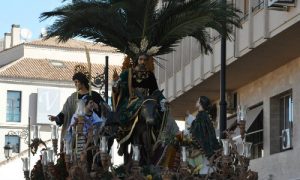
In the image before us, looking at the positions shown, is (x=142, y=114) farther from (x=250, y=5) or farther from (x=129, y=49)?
(x=250, y=5)

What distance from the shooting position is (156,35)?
60.4ft

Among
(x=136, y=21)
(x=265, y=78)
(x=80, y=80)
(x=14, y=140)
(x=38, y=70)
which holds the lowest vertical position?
(x=80, y=80)

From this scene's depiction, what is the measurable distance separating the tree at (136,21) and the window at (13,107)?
64.7 metres

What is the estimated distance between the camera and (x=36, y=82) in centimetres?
8300

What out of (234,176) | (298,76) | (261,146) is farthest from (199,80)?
(234,176)

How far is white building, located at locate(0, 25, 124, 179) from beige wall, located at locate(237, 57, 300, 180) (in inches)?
1769

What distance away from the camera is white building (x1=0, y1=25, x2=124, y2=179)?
3231 inches

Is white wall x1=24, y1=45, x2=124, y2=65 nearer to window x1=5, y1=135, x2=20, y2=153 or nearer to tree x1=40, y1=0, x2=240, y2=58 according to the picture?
window x1=5, y1=135, x2=20, y2=153

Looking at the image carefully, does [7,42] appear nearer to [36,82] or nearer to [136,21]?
[36,82]

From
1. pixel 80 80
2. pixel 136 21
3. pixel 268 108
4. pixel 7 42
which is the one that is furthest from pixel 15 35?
pixel 80 80

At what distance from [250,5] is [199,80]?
581 cm

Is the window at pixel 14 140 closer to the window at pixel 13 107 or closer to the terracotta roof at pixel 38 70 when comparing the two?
the window at pixel 13 107

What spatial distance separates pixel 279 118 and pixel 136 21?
1706 cm

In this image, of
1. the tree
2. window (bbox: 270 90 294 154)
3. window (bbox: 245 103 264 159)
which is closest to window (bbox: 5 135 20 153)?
window (bbox: 245 103 264 159)
